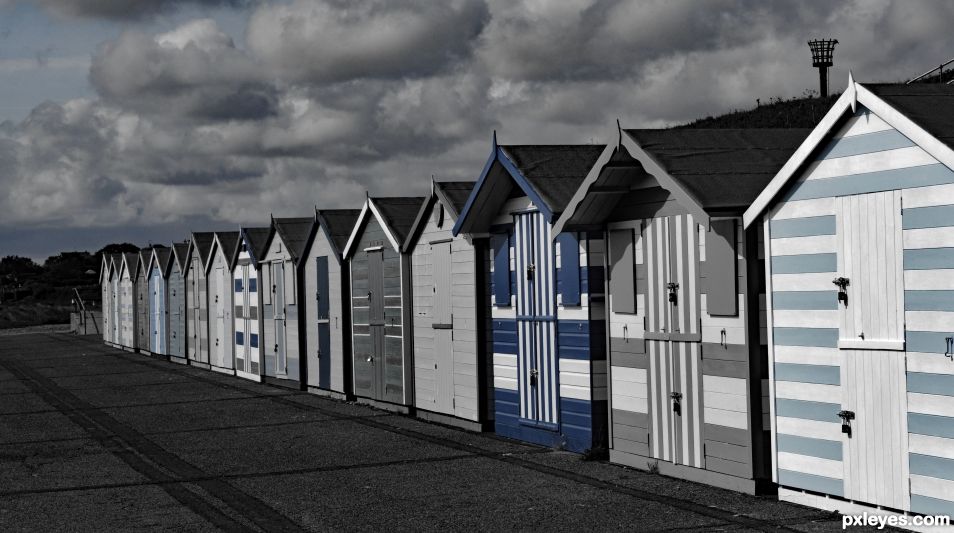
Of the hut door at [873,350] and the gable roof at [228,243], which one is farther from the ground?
the gable roof at [228,243]

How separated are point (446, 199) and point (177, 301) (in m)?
22.9

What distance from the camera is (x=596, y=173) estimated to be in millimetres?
12492

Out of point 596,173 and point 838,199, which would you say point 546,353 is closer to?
point 596,173

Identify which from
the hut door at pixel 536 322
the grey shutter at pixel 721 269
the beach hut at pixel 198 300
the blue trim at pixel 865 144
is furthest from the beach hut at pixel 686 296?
the beach hut at pixel 198 300

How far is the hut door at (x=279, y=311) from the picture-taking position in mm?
26859

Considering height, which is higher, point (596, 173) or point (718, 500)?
point (596, 173)

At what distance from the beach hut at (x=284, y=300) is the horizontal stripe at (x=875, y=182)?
15.8 meters

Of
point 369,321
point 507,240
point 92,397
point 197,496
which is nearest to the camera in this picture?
point 197,496

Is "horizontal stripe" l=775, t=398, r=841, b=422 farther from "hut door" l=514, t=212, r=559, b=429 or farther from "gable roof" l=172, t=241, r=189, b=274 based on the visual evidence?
"gable roof" l=172, t=241, r=189, b=274

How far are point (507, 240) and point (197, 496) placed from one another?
5883 millimetres

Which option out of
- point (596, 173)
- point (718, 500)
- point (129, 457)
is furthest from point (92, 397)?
point (718, 500)

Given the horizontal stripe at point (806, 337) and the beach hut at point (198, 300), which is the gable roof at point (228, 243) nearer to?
the beach hut at point (198, 300)

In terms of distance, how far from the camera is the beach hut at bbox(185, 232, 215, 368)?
34719 mm

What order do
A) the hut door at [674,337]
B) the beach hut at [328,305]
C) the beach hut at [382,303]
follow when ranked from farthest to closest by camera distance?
the beach hut at [328,305] < the beach hut at [382,303] < the hut door at [674,337]
